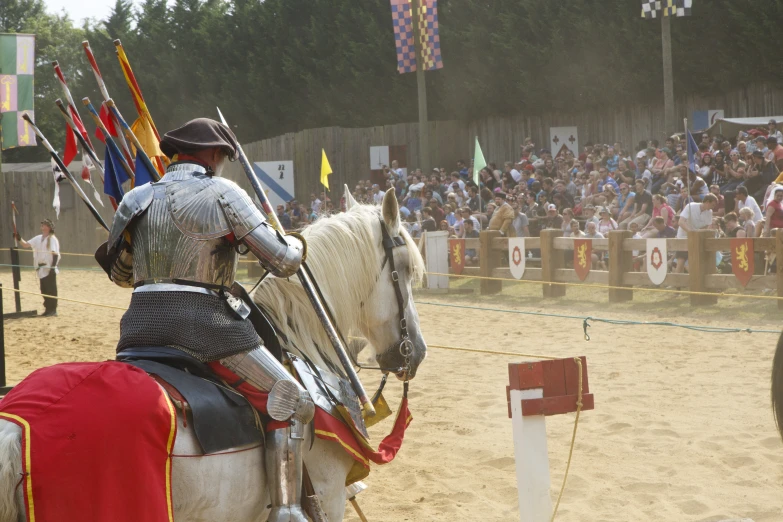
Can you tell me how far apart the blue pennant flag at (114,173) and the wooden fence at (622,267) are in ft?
19.8

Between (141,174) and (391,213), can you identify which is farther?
(141,174)

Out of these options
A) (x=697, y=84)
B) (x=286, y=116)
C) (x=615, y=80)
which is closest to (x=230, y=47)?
(x=286, y=116)

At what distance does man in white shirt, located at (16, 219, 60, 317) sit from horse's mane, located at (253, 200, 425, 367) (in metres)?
11.5

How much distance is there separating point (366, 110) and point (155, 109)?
11.7m

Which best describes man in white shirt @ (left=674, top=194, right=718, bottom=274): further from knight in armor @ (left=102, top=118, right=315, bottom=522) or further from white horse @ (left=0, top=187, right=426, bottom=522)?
knight in armor @ (left=102, top=118, right=315, bottom=522)

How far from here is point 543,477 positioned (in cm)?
368

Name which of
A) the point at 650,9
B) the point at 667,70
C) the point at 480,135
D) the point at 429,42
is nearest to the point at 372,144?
the point at 480,135

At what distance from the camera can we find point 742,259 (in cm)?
1095

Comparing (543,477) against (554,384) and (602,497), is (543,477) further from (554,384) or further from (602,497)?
(602,497)

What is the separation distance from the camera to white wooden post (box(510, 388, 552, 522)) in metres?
3.64

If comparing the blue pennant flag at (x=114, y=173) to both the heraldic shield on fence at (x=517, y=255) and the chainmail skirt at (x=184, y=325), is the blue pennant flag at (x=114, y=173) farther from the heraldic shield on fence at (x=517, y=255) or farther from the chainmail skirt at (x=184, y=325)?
the heraldic shield on fence at (x=517, y=255)

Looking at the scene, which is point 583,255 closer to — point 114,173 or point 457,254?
point 457,254

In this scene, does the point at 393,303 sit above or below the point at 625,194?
below

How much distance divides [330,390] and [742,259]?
904cm
